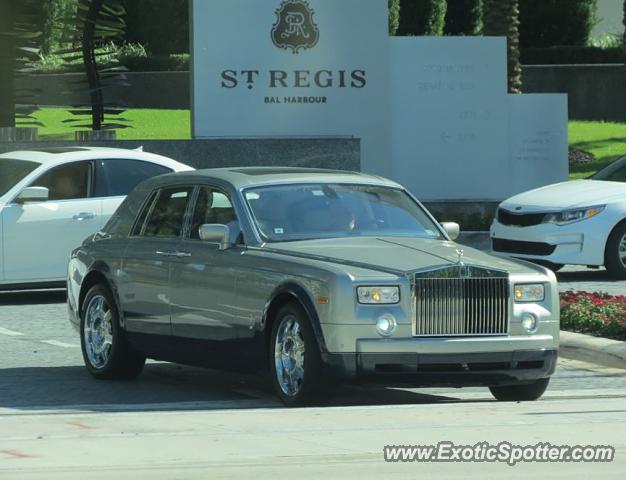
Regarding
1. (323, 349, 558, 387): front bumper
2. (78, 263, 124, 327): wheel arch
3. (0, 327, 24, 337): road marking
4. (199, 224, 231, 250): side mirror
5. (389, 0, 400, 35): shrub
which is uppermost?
(389, 0, 400, 35): shrub

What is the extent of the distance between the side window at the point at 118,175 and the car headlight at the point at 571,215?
14.9ft

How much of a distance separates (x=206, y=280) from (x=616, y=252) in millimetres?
8386

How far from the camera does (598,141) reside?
36.9m

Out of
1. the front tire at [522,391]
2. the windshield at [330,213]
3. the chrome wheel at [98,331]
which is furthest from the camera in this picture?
the chrome wheel at [98,331]

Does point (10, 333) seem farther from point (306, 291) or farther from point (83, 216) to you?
point (306, 291)

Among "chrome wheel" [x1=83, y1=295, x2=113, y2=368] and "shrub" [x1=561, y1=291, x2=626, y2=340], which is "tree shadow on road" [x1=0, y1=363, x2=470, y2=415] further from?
"shrub" [x1=561, y1=291, x2=626, y2=340]

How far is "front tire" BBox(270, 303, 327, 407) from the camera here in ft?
32.5

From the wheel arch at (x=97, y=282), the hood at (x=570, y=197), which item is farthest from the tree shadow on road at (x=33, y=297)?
the hood at (x=570, y=197)

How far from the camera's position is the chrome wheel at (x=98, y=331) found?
39.2 ft

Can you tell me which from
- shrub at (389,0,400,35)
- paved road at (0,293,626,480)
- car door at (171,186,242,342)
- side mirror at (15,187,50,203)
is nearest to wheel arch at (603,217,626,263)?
paved road at (0,293,626,480)

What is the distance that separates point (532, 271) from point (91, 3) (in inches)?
661

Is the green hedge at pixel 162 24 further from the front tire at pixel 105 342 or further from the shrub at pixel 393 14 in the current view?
the front tire at pixel 105 342

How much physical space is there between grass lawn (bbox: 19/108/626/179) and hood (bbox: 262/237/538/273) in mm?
20951

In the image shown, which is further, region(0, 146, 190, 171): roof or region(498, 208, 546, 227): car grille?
region(498, 208, 546, 227): car grille
